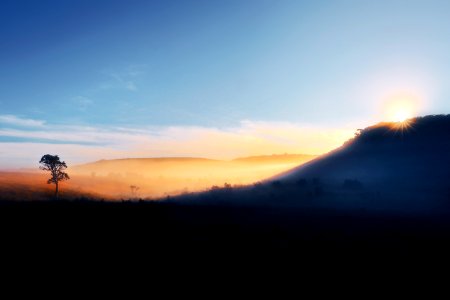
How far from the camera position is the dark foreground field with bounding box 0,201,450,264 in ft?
51.7

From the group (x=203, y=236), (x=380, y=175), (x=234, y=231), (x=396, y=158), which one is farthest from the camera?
(x=396, y=158)

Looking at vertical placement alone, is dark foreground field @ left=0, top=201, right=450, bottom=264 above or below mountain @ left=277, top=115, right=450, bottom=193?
below

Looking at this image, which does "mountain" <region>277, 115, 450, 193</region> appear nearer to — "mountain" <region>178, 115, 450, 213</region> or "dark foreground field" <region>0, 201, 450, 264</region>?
"mountain" <region>178, 115, 450, 213</region>

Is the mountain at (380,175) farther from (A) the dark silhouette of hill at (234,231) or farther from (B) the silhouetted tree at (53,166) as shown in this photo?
(B) the silhouetted tree at (53,166)

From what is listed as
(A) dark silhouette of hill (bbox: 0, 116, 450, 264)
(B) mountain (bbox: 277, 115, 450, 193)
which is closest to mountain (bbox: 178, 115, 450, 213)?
(B) mountain (bbox: 277, 115, 450, 193)

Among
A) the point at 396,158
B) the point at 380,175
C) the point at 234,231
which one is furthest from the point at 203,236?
the point at 396,158

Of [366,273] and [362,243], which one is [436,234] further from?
[366,273]

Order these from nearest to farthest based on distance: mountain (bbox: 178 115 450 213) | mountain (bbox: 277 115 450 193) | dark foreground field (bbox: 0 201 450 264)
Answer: dark foreground field (bbox: 0 201 450 264) < mountain (bbox: 178 115 450 213) < mountain (bbox: 277 115 450 193)

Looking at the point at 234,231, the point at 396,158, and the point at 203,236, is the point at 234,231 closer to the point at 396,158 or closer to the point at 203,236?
the point at 203,236

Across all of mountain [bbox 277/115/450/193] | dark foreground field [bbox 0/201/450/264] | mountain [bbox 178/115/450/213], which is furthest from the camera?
mountain [bbox 277/115/450/193]

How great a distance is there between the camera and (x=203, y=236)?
19.1 meters

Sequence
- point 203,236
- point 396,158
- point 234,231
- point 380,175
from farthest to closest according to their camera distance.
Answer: point 396,158 → point 380,175 → point 234,231 → point 203,236

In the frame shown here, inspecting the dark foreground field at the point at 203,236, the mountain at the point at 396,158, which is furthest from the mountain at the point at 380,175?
the dark foreground field at the point at 203,236

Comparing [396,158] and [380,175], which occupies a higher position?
[396,158]
